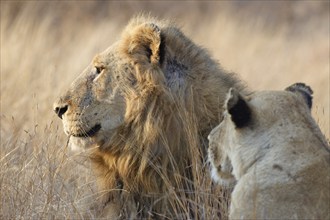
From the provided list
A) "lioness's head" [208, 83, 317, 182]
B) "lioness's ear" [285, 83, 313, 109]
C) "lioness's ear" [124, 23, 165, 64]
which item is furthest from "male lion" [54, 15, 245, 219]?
"lioness's head" [208, 83, 317, 182]

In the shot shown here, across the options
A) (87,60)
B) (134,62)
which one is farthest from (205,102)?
(87,60)

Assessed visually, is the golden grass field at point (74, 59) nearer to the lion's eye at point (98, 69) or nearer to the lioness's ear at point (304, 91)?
the lion's eye at point (98, 69)

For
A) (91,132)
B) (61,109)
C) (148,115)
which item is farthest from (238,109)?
(61,109)

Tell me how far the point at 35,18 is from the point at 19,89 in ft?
19.9

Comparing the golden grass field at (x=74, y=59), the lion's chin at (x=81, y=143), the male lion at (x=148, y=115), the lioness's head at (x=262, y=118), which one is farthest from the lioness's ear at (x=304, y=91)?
the lion's chin at (x=81, y=143)

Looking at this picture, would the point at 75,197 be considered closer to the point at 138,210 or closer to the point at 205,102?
the point at 138,210

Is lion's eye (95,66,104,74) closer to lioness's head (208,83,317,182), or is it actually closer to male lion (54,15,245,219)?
Result: male lion (54,15,245,219)

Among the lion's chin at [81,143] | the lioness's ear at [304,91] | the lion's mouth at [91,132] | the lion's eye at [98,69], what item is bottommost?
the lion's chin at [81,143]

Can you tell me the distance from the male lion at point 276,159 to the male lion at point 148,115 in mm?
1123

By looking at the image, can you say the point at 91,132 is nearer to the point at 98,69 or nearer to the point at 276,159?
the point at 98,69

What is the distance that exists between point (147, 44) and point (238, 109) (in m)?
1.56

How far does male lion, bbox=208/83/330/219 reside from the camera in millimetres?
3924

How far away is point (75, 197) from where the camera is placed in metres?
5.62

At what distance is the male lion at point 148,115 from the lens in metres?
5.39
